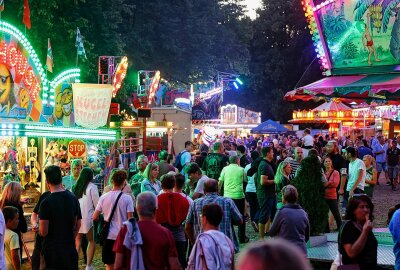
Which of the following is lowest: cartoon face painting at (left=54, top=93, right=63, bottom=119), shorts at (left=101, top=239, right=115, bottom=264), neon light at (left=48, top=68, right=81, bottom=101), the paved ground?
the paved ground

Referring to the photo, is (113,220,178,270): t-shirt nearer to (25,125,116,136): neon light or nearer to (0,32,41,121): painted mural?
(25,125,116,136): neon light

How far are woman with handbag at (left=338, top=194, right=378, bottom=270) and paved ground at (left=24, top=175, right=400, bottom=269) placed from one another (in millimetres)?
5503

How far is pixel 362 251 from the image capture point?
5727 millimetres

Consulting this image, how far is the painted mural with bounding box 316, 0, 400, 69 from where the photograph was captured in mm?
11352

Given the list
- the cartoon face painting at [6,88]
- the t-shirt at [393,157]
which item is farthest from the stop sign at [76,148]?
the t-shirt at [393,157]

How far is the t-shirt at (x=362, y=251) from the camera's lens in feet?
18.8

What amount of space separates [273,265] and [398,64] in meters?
10.2

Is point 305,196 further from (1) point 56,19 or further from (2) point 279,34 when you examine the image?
(2) point 279,34

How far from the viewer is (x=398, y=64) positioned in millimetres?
11648

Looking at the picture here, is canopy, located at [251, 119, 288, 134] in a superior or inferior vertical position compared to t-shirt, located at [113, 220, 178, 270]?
superior

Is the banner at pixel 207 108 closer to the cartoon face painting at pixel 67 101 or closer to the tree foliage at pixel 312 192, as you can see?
the cartoon face painting at pixel 67 101

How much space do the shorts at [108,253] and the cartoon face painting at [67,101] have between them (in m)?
8.14

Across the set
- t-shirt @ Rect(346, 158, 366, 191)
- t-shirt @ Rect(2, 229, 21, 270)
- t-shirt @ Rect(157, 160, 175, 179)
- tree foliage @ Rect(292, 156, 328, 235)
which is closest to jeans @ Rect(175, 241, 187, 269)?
t-shirt @ Rect(2, 229, 21, 270)

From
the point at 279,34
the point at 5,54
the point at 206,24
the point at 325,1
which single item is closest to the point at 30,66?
the point at 5,54
